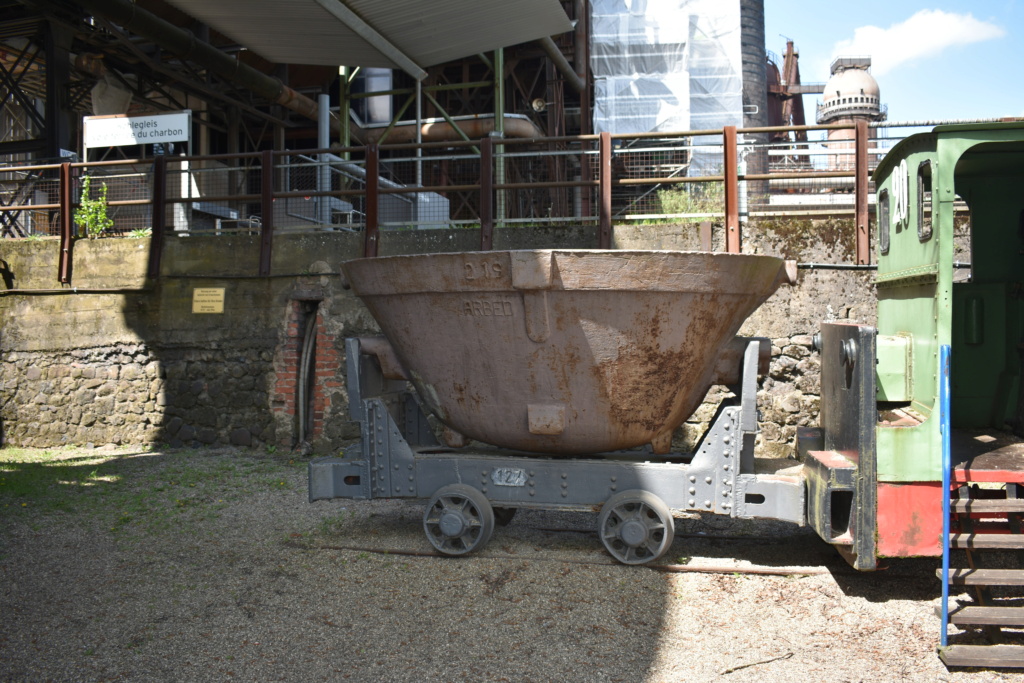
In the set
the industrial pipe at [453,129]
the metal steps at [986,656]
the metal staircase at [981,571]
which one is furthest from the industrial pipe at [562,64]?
A: the metal steps at [986,656]

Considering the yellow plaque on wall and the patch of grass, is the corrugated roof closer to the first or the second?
the yellow plaque on wall

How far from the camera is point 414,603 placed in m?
4.39

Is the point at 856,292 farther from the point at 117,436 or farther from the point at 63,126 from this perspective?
the point at 63,126

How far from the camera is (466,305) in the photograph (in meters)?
4.78

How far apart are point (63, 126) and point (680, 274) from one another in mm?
10790

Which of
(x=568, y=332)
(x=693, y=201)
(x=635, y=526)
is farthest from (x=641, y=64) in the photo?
(x=635, y=526)

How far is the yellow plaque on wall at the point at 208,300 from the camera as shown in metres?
8.77

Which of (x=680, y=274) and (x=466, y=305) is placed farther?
(x=466, y=305)

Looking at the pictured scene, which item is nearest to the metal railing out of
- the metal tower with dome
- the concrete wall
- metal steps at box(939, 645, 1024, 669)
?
the concrete wall

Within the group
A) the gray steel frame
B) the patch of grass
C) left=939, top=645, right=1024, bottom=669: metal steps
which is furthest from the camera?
the patch of grass

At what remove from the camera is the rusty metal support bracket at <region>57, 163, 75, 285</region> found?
9.22 meters

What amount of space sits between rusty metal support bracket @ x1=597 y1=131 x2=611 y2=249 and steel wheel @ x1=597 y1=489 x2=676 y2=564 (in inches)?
133

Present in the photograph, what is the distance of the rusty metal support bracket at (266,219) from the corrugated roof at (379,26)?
6.17ft

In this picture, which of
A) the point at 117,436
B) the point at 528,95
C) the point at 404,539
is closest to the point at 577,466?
the point at 404,539
